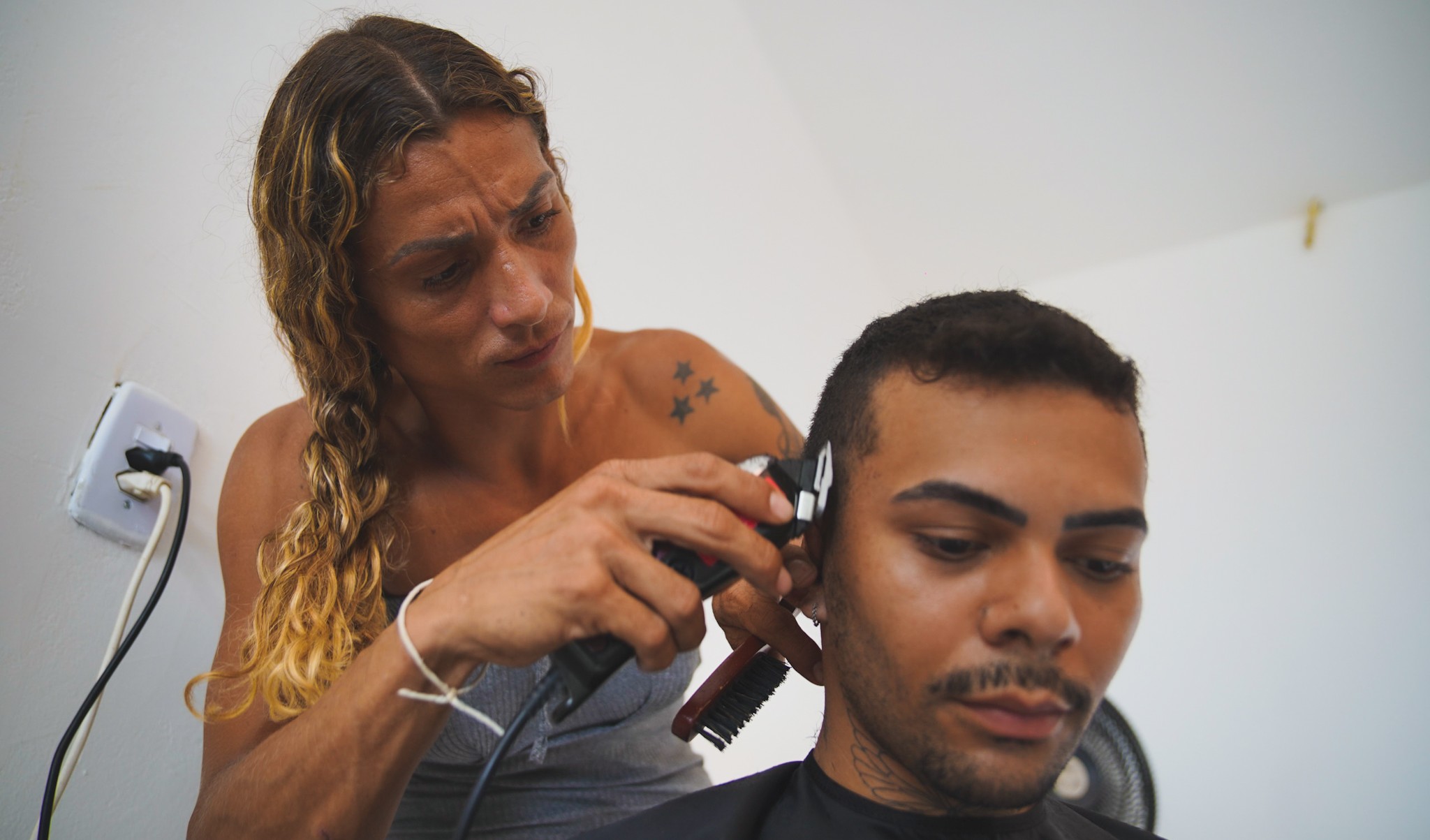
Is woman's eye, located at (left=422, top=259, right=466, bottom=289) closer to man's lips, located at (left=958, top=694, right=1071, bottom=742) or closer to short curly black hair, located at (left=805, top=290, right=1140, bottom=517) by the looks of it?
short curly black hair, located at (left=805, top=290, right=1140, bottom=517)

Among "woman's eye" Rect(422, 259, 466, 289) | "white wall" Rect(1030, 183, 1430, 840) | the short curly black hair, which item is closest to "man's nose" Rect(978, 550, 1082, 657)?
the short curly black hair

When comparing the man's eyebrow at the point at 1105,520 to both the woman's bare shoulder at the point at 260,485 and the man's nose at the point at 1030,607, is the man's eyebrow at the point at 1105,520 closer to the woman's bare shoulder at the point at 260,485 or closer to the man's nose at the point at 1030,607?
the man's nose at the point at 1030,607

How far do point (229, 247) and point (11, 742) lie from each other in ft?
2.34

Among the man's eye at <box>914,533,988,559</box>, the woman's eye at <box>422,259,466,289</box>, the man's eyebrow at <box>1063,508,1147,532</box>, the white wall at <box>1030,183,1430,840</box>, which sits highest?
the white wall at <box>1030,183,1430,840</box>

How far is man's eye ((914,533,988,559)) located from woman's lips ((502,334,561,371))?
1.58 feet

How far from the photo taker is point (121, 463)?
103cm

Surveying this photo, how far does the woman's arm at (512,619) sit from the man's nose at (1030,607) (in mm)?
178

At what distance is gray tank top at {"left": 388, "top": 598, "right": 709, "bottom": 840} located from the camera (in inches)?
40.0

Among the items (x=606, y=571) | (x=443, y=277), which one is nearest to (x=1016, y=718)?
(x=606, y=571)

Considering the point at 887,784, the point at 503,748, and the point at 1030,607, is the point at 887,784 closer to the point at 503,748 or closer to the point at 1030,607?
the point at 1030,607

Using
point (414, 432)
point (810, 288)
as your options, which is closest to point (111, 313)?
point (414, 432)

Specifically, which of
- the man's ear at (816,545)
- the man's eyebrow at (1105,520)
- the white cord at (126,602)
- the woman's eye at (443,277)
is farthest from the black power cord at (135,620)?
the man's eyebrow at (1105,520)

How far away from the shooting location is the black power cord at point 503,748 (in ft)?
2.18

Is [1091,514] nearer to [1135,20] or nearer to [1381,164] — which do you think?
[1135,20]
